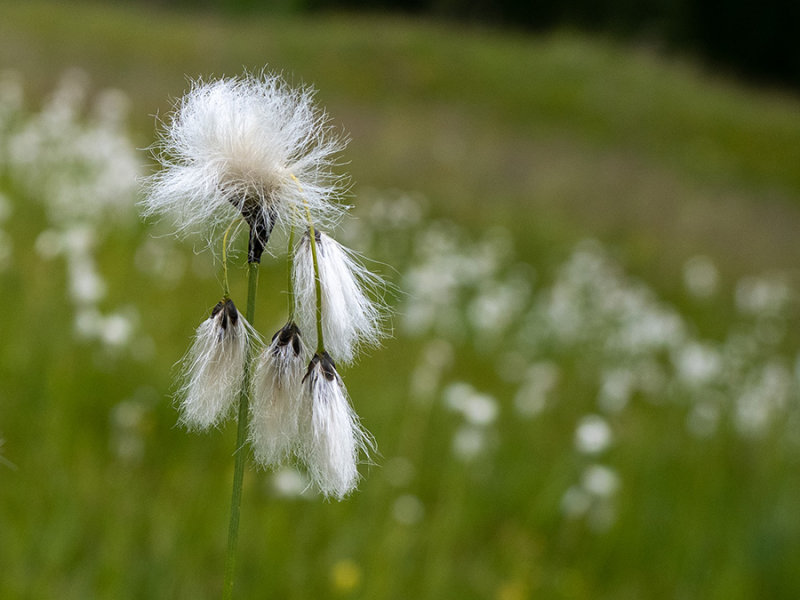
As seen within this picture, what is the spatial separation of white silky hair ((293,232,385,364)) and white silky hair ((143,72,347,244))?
0.04 m

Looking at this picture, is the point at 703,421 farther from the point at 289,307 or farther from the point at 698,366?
the point at 289,307

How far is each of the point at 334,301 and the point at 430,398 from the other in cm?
277

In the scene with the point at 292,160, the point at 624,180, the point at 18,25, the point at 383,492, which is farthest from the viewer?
the point at 18,25

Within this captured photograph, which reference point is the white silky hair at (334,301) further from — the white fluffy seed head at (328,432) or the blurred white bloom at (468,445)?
the blurred white bloom at (468,445)

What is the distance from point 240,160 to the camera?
0.65 meters

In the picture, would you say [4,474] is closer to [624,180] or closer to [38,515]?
[38,515]

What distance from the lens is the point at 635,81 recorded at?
18938mm

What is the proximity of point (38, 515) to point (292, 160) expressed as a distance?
5.64 ft

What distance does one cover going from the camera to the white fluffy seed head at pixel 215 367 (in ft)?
2.03

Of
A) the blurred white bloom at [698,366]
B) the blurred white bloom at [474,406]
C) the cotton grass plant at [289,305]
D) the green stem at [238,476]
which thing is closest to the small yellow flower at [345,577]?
the blurred white bloom at [474,406]

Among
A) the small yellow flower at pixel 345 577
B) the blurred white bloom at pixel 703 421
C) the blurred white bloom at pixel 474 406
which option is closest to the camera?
the small yellow flower at pixel 345 577

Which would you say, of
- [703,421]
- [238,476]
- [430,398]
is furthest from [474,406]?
[703,421]

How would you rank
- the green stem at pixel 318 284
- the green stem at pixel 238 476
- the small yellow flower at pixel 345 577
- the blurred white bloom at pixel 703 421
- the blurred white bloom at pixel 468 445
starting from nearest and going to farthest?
1. the green stem at pixel 238 476
2. the green stem at pixel 318 284
3. the small yellow flower at pixel 345 577
4. the blurred white bloom at pixel 468 445
5. the blurred white bloom at pixel 703 421

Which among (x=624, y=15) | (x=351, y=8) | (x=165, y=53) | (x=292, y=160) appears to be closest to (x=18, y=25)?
(x=165, y=53)
